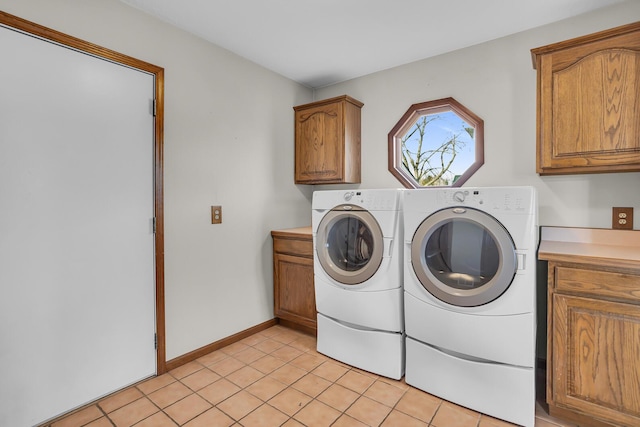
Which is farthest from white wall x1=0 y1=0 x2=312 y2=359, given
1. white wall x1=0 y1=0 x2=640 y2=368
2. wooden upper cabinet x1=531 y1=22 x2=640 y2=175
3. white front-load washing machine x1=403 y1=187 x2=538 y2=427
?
wooden upper cabinet x1=531 y1=22 x2=640 y2=175

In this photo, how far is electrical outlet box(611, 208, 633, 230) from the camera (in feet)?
6.16

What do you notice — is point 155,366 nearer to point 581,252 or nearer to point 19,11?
point 19,11

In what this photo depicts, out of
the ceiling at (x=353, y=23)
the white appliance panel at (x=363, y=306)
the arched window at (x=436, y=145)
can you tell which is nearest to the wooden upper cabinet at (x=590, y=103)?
the ceiling at (x=353, y=23)

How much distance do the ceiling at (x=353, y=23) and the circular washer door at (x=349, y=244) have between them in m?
1.24

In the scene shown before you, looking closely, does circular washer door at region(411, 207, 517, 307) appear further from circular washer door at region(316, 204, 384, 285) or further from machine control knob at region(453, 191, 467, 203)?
circular washer door at region(316, 204, 384, 285)

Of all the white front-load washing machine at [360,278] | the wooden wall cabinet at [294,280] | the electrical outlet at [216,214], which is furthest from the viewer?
the wooden wall cabinet at [294,280]

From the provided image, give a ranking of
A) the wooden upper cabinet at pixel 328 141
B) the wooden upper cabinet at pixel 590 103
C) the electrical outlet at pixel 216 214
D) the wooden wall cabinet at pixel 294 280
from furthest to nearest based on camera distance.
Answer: the wooden upper cabinet at pixel 328 141, the wooden wall cabinet at pixel 294 280, the electrical outlet at pixel 216 214, the wooden upper cabinet at pixel 590 103

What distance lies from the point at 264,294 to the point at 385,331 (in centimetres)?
122

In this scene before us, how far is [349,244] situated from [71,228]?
1632 millimetres

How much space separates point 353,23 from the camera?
83.5 inches

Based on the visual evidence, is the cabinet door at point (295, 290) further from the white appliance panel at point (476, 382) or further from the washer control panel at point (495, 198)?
the washer control panel at point (495, 198)

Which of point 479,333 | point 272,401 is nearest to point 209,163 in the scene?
→ point 272,401

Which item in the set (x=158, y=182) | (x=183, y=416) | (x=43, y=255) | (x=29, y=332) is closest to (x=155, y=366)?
(x=183, y=416)

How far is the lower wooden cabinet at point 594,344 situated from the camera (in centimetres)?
141
